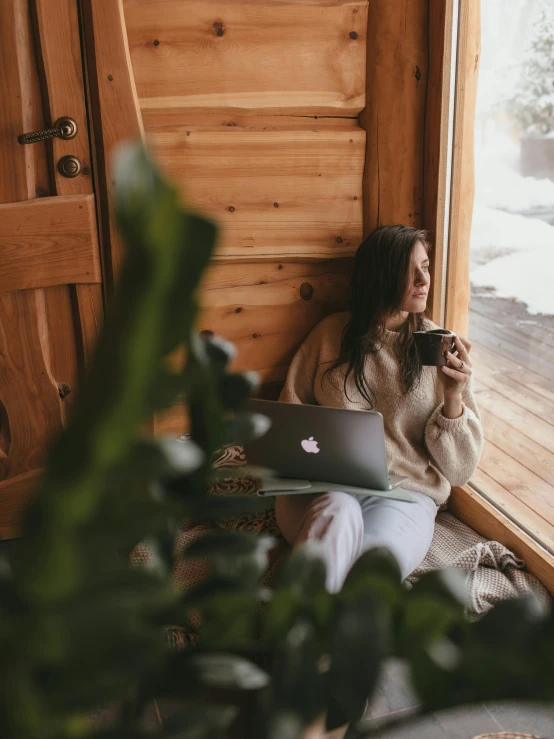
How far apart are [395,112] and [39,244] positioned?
1195 mm

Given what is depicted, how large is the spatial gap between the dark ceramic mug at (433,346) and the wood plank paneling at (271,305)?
0.64m

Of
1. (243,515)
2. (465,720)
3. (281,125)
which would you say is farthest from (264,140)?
(465,720)

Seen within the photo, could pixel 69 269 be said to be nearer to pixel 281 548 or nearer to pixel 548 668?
pixel 281 548

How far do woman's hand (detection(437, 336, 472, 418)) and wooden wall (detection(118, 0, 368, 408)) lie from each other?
1.91ft

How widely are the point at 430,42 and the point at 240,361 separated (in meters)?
1.19

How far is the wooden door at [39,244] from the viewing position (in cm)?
209

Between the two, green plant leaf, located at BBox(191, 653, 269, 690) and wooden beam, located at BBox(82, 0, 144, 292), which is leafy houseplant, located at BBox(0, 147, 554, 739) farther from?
wooden beam, located at BBox(82, 0, 144, 292)

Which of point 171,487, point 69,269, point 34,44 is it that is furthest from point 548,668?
point 34,44

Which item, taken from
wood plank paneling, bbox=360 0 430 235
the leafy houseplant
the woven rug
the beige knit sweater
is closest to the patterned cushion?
the woven rug

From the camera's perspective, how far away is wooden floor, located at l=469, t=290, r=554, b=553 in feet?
7.63

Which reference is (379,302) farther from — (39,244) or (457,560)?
(39,244)

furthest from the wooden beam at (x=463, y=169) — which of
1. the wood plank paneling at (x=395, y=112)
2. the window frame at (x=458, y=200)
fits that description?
the wood plank paneling at (x=395, y=112)

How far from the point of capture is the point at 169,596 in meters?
0.46

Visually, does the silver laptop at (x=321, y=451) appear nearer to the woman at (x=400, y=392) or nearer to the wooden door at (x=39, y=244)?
the woman at (x=400, y=392)
